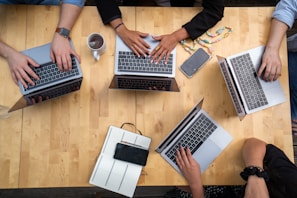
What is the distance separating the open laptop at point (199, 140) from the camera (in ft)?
3.94

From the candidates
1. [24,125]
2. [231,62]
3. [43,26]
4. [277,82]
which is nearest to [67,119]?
[24,125]

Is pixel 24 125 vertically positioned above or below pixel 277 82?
below

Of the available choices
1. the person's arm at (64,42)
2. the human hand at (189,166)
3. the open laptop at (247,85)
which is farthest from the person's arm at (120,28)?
the human hand at (189,166)

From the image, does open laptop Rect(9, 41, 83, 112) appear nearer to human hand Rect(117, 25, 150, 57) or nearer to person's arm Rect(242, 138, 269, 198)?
human hand Rect(117, 25, 150, 57)

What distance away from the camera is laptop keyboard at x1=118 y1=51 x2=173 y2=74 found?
119 cm

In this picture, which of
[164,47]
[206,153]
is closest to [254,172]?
[206,153]

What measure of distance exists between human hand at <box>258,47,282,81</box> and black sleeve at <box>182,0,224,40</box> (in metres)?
0.24

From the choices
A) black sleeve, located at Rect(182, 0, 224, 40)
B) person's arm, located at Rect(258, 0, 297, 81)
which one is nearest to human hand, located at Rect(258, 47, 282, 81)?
person's arm, located at Rect(258, 0, 297, 81)

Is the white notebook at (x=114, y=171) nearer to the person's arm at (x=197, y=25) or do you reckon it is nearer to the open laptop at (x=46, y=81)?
the open laptop at (x=46, y=81)

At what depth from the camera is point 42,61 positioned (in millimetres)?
1191

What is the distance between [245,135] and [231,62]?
0.98ft

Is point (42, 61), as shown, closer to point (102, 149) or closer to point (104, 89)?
point (104, 89)

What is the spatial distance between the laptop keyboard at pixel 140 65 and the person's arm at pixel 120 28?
3cm

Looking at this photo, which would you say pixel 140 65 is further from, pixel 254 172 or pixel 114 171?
pixel 254 172
